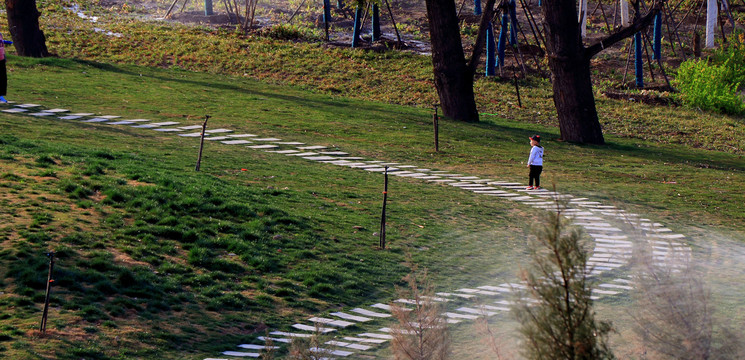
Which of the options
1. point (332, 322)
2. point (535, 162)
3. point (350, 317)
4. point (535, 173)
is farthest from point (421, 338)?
point (535, 173)

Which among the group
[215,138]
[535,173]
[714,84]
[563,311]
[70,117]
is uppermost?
[714,84]

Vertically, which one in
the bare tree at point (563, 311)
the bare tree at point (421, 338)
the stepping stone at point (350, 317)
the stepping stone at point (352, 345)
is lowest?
the stepping stone at point (350, 317)

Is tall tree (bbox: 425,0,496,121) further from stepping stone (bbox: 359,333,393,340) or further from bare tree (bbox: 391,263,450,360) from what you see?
bare tree (bbox: 391,263,450,360)

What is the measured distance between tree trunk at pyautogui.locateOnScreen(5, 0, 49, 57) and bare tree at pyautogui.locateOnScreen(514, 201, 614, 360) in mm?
28276

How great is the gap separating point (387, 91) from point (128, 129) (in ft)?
42.7

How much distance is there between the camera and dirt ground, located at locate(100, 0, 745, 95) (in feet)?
114

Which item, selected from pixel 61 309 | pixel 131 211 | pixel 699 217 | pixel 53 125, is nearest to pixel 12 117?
pixel 53 125

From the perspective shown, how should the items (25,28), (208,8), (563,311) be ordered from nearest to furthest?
(563,311), (25,28), (208,8)

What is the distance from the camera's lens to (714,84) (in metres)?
30.8

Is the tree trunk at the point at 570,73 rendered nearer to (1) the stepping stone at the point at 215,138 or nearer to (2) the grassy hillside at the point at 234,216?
(2) the grassy hillside at the point at 234,216

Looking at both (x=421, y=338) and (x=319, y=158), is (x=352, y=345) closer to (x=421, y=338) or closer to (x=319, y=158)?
(x=421, y=338)

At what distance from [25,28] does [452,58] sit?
1503 cm

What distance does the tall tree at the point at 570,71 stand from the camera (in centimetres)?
2391

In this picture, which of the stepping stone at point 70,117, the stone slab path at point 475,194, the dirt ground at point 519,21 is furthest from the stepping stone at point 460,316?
the dirt ground at point 519,21
